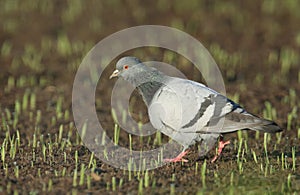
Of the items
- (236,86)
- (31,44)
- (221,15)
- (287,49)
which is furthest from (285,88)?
(31,44)

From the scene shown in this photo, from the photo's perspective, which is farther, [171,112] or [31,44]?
[31,44]

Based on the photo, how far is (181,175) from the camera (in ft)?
22.4

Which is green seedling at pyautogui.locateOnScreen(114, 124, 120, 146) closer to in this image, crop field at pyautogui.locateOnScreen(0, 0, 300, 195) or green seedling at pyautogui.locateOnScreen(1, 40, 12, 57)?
crop field at pyautogui.locateOnScreen(0, 0, 300, 195)

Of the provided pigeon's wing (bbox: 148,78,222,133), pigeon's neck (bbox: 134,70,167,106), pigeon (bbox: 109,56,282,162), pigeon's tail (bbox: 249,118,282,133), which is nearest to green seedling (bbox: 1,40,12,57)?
pigeon's neck (bbox: 134,70,167,106)

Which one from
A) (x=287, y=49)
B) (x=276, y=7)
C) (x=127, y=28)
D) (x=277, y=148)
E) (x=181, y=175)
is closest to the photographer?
(x=181, y=175)

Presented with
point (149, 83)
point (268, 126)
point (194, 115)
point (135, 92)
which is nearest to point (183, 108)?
point (194, 115)

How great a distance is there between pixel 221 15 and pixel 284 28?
1346mm

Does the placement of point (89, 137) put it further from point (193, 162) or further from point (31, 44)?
point (31, 44)

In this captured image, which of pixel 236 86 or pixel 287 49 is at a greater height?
pixel 287 49

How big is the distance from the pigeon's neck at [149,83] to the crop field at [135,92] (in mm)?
687

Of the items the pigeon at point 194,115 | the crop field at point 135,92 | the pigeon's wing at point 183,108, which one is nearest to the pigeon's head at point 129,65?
the pigeon at point 194,115

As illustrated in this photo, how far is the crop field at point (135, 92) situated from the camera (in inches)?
260

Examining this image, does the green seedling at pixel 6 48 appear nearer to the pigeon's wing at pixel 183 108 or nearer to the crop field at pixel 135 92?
the crop field at pixel 135 92

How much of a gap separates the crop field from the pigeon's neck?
687mm
